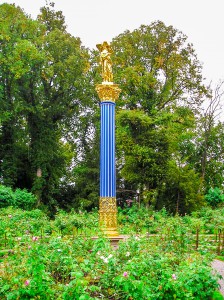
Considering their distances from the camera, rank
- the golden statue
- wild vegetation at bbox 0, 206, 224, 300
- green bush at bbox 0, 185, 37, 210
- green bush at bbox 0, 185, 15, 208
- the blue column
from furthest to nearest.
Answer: green bush at bbox 0, 185, 37, 210
green bush at bbox 0, 185, 15, 208
the golden statue
the blue column
wild vegetation at bbox 0, 206, 224, 300

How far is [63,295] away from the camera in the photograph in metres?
4.03

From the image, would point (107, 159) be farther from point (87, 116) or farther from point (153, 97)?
point (87, 116)

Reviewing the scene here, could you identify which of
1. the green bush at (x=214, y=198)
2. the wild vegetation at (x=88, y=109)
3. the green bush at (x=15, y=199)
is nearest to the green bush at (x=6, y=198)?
the green bush at (x=15, y=199)

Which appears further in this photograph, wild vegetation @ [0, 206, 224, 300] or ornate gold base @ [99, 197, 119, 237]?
ornate gold base @ [99, 197, 119, 237]

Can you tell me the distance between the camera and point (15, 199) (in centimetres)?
1788

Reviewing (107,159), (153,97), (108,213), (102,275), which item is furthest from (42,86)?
(102,275)

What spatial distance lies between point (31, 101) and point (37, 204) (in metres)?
5.84

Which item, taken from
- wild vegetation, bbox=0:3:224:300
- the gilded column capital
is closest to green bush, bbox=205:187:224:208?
wild vegetation, bbox=0:3:224:300

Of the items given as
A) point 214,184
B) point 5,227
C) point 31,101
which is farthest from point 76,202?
point 5,227

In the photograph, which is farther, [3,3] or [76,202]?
[76,202]

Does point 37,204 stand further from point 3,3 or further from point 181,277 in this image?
point 181,277

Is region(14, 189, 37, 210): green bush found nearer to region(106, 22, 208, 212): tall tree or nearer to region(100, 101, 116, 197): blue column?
region(106, 22, 208, 212): tall tree

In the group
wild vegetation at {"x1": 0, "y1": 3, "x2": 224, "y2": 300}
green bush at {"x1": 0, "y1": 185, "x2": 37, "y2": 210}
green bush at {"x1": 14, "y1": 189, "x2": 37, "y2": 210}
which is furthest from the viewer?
wild vegetation at {"x1": 0, "y1": 3, "x2": 224, "y2": 300}

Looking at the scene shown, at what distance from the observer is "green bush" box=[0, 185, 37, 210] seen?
17.2m
